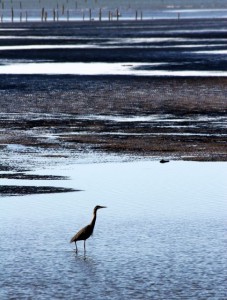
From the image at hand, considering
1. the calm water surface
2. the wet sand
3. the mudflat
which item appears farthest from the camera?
the mudflat

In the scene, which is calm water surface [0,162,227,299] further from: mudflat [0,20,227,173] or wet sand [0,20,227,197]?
mudflat [0,20,227,173]

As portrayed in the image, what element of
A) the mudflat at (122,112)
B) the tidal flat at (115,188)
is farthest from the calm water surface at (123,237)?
the mudflat at (122,112)

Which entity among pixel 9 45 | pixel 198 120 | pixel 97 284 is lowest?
pixel 9 45

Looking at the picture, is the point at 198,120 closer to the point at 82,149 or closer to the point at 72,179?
the point at 82,149

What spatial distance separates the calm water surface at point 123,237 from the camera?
1476 centimetres

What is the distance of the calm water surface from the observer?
14.8 meters

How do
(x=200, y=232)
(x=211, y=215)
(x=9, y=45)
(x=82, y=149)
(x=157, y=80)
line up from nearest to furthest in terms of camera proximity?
(x=200, y=232)
(x=211, y=215)
(x=82, y=149)
(x=157, y=80)
(x=9, y=45)

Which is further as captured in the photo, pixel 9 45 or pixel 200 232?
pixel 9 45

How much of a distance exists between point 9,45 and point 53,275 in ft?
230

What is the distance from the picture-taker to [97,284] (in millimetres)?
14898

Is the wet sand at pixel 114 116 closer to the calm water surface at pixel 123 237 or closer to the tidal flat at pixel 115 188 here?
the tidal flat at pixel 115 188

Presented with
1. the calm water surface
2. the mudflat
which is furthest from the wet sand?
the calm water surface

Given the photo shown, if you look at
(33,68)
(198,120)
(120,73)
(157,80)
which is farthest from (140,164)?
(33,68)

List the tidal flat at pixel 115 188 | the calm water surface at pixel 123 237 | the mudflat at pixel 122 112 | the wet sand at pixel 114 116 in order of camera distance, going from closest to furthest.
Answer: the calm water surface at pixel 123 237
the tidal flat at pixel 115 188
the wet sand at pixel 114 116
the mudflat at pixel 122 112
